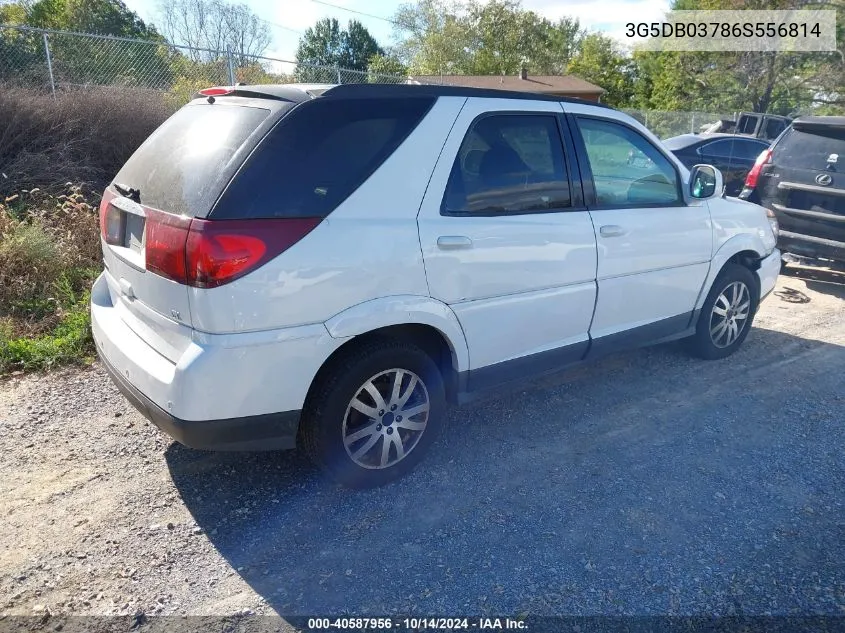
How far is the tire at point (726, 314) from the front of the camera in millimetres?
4688

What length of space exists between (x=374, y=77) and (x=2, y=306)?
37.6ft

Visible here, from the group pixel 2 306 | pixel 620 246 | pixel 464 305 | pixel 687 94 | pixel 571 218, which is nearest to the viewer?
pixel 464 305

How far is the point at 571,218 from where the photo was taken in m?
3.54

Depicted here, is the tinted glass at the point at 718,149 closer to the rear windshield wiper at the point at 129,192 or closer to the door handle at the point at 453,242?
the door handle at the point at 453,242

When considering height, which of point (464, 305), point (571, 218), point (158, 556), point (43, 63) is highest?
point (43, 63)

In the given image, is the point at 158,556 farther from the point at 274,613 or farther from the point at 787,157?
the point at 787,157

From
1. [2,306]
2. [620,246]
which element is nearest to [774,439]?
[620,246]

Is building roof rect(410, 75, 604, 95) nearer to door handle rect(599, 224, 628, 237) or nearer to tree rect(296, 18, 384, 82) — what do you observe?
tree rect(296, 18, 384, 82)

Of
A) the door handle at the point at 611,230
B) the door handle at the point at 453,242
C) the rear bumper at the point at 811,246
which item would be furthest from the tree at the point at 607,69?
the door handle at the point at 453,242

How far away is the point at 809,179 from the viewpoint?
265 inches

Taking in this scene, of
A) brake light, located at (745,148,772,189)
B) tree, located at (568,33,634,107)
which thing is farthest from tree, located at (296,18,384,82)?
brake light, located at (745,148,772,189)

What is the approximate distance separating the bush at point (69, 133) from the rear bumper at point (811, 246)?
8.02m

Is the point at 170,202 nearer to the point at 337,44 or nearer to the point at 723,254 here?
the point at 723,254

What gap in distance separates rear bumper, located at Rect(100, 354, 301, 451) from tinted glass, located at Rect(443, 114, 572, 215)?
1268 mm
